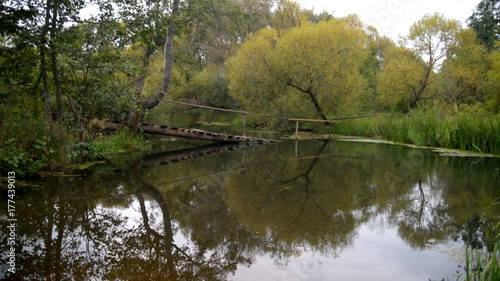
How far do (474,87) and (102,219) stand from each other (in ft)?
82.1

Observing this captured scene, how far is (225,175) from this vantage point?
29.2 feet

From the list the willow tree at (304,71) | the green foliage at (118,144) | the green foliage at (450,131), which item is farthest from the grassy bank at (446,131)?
the green foliage at (118,144)

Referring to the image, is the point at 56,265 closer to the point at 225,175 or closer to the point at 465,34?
the point at 225,175

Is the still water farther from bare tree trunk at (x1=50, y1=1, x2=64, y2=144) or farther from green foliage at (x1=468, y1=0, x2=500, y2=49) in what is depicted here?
green foliage at (x1=468, y1=0, x2=500, y2=49)

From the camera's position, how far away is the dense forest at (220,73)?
7406 millimetres

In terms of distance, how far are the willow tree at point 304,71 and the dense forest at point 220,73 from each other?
56mm

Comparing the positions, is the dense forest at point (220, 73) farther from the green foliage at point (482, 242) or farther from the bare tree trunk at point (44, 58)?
the green foliage at point (482, 242)

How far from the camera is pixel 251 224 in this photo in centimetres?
514

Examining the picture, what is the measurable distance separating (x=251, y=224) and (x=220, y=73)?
22661mm

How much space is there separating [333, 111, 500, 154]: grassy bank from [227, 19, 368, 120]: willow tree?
10.1ft

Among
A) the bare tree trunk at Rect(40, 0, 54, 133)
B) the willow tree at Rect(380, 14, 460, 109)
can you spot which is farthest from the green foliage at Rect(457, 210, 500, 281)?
the willow tree at Rect(380, 14, 460, 109)

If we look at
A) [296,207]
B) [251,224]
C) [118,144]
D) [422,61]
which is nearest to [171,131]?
[118,144]

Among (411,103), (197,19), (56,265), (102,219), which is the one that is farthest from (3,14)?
(411,103)

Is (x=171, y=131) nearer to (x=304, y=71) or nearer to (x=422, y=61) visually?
(x=304, y=71)
